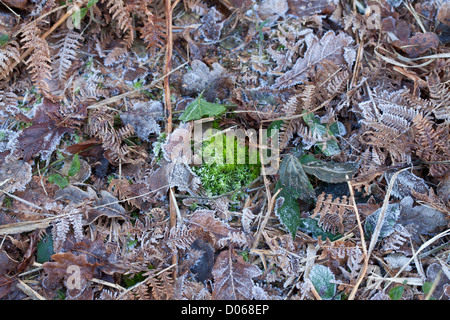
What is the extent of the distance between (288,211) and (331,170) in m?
0.35

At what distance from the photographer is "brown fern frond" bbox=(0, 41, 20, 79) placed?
6.58 feet

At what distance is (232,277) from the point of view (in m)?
1.72

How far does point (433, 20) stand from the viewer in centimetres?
235

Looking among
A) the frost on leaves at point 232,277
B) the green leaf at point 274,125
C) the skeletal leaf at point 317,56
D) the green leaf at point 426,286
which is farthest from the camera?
the skeletal leaf at point 317,56

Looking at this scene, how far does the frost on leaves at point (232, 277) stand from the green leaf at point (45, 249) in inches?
34.8

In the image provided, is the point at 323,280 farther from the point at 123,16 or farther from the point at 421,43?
the point at 123,16

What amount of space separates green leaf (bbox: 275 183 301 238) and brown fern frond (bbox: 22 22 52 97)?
1.51 m

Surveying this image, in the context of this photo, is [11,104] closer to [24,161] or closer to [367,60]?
[24,161]

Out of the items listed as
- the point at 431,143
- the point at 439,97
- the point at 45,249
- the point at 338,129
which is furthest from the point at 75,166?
the point at 439,97

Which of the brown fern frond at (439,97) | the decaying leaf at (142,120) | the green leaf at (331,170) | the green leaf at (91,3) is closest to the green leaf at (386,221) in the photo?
the green leaf at (331,170)

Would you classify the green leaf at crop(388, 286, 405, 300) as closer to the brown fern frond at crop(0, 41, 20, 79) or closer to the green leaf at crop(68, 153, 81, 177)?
the green leaf at crop(68, 153, 81, 177)

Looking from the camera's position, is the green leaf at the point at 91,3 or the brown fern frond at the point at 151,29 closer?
the green leaf at the point at 91,3

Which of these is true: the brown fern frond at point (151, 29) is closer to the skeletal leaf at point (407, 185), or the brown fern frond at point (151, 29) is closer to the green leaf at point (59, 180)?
the green leaf at point (59, 180)

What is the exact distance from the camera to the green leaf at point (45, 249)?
1.78 metres
